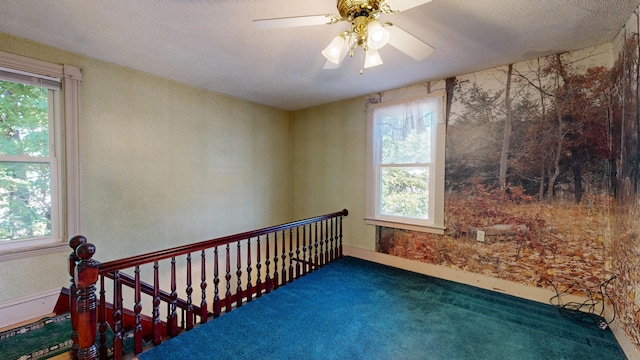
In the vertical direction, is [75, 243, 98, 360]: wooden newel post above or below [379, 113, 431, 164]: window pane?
below

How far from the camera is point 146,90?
114 inches

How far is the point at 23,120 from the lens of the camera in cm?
226

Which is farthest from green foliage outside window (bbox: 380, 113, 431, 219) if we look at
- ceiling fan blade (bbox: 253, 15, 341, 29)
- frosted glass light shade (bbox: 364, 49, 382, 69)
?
ceiling fan blade (bbox: 253, 15, 341, 29)

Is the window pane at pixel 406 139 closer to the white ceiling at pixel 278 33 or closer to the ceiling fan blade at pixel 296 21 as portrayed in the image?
the white ceiling at pixel 278 33

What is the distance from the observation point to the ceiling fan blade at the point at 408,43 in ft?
5.08

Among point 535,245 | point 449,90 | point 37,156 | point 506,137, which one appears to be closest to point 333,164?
point 449,90

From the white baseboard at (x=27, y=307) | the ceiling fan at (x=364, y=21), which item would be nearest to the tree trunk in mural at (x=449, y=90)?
the ceiling fan at (x=364, y=21)

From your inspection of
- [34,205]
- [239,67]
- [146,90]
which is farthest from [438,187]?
[34,205]

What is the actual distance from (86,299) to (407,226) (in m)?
3.04

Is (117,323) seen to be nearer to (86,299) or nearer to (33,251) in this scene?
(86,299)

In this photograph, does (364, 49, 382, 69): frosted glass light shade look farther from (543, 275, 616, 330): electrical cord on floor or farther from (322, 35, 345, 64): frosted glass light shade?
(543, 275, 616, 330): electrical cord on floor

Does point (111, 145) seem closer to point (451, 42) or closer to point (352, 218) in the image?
point (352, 218)

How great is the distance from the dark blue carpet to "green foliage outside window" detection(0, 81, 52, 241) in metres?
1.70

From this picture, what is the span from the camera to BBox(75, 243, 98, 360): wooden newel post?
1470 mm
